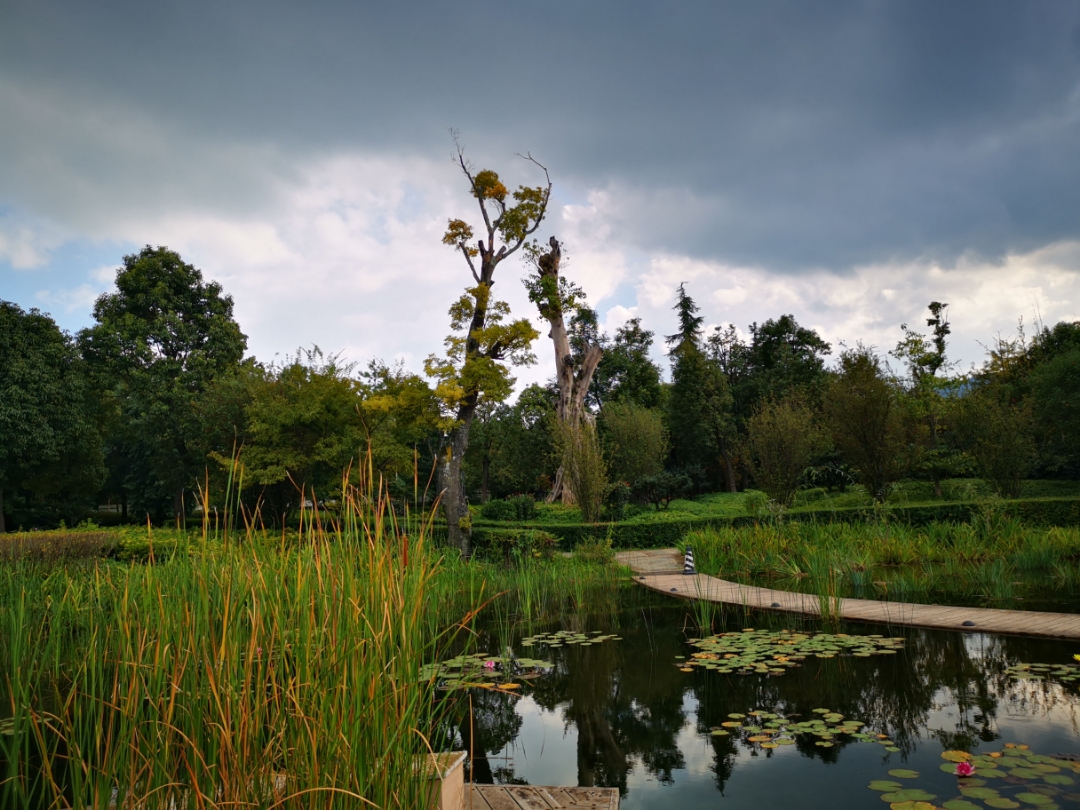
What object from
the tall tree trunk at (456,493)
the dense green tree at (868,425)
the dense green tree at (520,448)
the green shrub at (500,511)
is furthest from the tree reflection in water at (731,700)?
the dense green tree at (520,448)

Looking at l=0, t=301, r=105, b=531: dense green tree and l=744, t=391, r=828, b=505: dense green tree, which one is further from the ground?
l=0, t=301, r=105, b=531: dense green tree

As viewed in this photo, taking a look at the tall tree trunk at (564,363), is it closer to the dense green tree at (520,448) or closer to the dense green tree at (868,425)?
the dense green tree at (520,448)

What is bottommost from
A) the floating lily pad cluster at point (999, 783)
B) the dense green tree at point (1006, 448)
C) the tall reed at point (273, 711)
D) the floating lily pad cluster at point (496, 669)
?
the floating lily pad cluster at point (496, 669)

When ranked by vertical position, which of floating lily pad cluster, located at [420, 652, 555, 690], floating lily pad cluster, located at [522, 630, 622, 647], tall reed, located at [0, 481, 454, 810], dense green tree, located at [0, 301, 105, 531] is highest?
dense green tree, located at [0, 301, 105, 531]

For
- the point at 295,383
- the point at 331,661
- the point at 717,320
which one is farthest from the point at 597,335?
the point at 331,661

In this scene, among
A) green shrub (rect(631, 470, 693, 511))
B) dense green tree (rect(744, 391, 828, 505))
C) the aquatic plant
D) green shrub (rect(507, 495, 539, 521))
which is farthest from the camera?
green shrub (rect(631, 470, 693, 511))

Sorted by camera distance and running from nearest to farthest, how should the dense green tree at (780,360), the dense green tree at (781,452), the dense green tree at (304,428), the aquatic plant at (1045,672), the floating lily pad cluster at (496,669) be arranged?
the aquatic plant at (1045,672)
the floating lily pad cluster at (496,669)
the dense green tree at (304,428)
the dense green tree at (781,452)
the dense green tree at (780,360)

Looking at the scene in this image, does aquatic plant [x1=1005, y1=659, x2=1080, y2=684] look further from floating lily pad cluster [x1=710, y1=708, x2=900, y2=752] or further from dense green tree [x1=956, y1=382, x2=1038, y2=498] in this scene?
dense green tree [x1=956, y1=382, x2=1038, y2=498]

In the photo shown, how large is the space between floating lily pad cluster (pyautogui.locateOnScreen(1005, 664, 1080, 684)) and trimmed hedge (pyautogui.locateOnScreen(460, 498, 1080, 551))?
813 centimetres

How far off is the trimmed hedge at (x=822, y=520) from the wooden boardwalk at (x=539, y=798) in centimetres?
1031

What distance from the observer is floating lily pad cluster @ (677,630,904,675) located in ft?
17.3

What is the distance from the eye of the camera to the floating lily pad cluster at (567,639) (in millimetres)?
6500

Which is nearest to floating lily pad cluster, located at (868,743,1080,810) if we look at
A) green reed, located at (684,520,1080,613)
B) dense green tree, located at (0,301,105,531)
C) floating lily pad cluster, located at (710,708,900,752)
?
floating lily pad cluster, located at (710,708,900,752)

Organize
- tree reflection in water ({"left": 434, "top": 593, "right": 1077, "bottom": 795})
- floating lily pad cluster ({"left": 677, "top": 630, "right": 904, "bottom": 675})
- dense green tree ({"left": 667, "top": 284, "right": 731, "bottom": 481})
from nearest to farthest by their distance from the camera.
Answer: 1. tree reflection in water ({"left": 434, "top": 593, "right": 1077, "bottom": 795})
2. floating lily pad cluster ({"left": 677, "top": 630, "right": 904, "bottom": 675})
3. dense green tree ({"left": 667, "top": 284, "right": 731, "bottom": 481})
